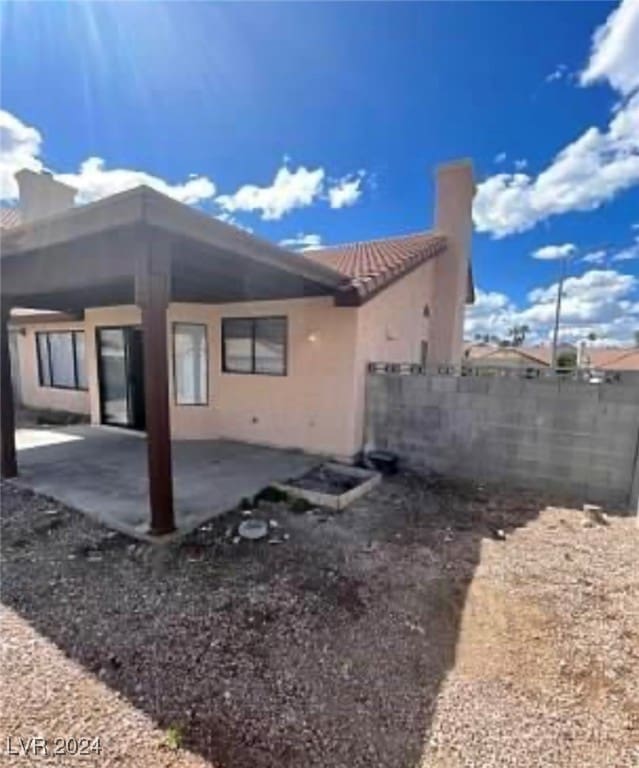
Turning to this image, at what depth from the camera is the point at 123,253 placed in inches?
175

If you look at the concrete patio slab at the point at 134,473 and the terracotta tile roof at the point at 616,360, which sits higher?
the terracotta tile roof at the point at 616,360

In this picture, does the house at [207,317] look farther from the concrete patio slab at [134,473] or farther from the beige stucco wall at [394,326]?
the concrete patio slab at [134,473]

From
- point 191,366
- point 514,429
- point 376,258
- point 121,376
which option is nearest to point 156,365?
point 191,366

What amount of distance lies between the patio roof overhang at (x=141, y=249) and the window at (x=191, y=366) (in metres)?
1.79

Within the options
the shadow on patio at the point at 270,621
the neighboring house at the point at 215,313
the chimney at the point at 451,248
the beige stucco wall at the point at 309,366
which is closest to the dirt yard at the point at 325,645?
the shadow on patio at the point at 270,621

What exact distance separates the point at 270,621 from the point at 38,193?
1161cm

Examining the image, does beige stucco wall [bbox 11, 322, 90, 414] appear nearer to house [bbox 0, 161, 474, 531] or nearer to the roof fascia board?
house [bbox 0, 161, 474, 531]

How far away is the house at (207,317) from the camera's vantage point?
4254mm

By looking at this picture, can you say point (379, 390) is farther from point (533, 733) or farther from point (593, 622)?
point (533, 733)

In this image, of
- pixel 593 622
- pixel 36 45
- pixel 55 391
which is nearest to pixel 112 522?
pixel 593 622

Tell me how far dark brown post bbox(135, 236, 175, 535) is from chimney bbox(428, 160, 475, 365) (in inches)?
293

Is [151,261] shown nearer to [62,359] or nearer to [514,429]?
[514,429]

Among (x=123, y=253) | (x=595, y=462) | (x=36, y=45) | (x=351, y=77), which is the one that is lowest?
(x=595, y=462)

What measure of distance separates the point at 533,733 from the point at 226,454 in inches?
240
